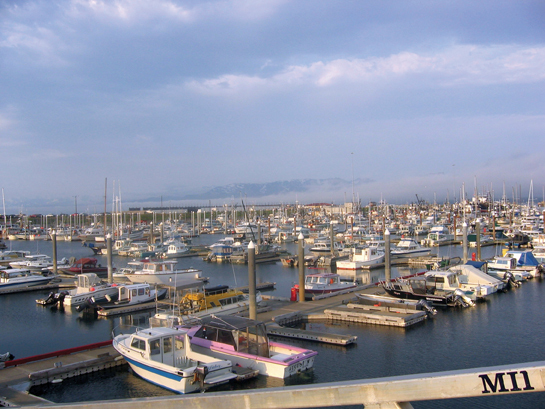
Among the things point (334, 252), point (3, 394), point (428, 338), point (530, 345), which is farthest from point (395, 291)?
point (334, 252)

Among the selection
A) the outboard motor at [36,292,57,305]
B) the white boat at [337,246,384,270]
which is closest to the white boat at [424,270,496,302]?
the white boat at [337,246,384,270]

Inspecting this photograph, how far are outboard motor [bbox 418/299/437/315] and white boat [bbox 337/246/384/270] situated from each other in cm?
1921

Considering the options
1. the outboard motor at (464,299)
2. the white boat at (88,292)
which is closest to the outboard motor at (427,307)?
the outboard motor at (464,299)

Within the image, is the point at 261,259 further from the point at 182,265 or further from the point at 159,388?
the point at 159,388

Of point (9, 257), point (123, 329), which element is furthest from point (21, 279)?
point (9, 257)

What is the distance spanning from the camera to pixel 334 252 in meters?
52.3

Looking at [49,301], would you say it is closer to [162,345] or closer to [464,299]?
[162,345]

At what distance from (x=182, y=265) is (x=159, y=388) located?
123ft

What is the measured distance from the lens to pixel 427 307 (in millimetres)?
22750

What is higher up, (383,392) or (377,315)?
(383,392)

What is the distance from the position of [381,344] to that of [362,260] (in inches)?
1027

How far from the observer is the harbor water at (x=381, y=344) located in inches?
528

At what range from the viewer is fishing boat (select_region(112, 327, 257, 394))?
12.2m

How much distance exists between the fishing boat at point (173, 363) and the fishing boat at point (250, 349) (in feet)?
1.50
